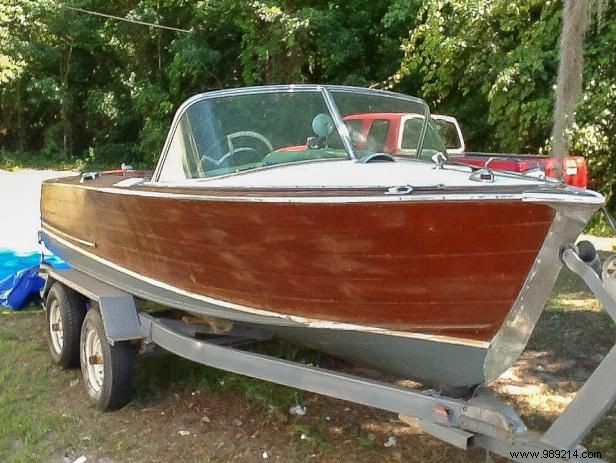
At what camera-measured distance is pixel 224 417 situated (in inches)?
174

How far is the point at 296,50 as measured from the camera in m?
16.2

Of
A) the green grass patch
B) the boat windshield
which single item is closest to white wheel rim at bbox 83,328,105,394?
the green grass patch

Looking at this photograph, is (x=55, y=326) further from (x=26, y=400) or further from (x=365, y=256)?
(x=365, y=256)

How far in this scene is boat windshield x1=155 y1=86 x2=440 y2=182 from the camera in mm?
4035

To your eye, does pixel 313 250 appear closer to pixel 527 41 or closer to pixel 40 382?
pixel 40 382

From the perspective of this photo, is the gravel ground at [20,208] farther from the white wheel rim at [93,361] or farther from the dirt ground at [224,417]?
the white wheel rim at [93,361]

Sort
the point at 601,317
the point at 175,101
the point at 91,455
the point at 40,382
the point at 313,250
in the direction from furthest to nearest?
1. the point at 175,101
2. the point at 601,317
3. the point at 40,382
4. the point at 91,455
5. the point at 313,250

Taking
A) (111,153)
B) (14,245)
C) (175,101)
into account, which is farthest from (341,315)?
(111,153)

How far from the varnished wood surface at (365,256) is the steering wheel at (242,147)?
494 millimetres

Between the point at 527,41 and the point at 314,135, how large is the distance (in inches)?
328

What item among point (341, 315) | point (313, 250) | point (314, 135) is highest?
point (314, 135)

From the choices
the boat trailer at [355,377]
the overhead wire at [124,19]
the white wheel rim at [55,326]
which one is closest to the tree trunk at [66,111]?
the overhead wire at [124,19]

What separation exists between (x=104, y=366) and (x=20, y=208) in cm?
944

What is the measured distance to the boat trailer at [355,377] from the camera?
2.59 metres
